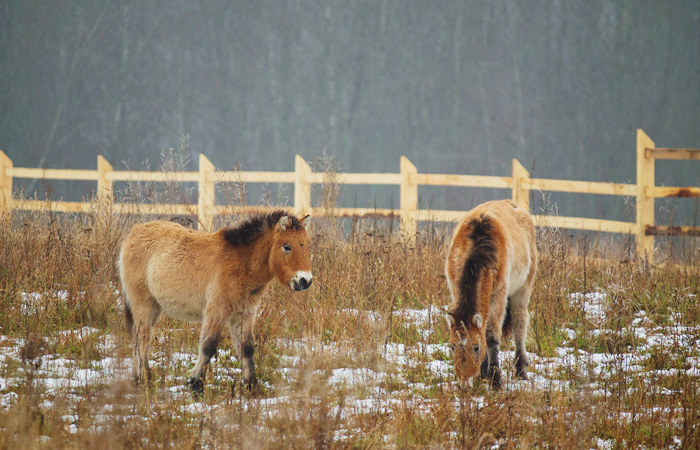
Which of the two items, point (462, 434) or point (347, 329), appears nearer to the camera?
point (462, 434)

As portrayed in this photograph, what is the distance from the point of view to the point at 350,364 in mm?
4883

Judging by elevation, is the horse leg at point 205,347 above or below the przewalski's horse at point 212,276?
below

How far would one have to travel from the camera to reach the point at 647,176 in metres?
10.6

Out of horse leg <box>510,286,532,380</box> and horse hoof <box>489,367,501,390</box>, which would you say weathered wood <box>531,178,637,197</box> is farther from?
horse hoof <box>489,367,501,390</box>

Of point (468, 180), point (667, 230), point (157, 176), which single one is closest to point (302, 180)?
point (157, 176)

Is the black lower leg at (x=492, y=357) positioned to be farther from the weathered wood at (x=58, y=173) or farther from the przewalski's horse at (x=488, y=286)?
the weathered wood at (x=58, y=173)

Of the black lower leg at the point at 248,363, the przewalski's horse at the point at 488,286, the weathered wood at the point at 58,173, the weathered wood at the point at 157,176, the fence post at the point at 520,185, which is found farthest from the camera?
the weathered wood at the point at 58,173

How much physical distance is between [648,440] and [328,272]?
4.16 meters

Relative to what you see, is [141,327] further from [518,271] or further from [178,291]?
[518,271]

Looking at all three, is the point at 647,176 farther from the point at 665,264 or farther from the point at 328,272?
the point at 328,272

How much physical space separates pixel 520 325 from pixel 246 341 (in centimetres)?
230

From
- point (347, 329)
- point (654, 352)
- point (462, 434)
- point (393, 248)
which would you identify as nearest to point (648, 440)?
point (462, 434)

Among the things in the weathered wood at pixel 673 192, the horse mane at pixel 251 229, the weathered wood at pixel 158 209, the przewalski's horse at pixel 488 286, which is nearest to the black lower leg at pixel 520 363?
the przewalski's horse at pixel 488 286

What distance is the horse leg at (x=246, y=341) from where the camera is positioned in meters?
4.85
